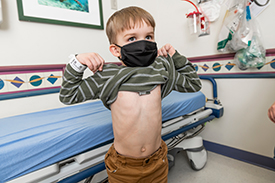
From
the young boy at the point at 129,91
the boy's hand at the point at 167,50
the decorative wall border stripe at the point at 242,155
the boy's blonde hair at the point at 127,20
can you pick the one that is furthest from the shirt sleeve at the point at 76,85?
the decorative wall border stripe at the point at 242,155

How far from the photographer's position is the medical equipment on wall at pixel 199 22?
5.95 feet

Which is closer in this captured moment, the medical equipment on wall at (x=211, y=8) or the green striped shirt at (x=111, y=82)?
the green striped shirt at (x=111, y=82)

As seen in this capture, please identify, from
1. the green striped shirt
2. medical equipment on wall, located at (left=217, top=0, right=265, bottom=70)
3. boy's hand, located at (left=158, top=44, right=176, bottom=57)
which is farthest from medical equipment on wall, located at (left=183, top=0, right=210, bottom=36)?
the green striped shirt

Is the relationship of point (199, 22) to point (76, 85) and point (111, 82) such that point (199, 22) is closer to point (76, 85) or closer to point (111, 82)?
point (111, 82)

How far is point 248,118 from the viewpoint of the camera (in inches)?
69.1

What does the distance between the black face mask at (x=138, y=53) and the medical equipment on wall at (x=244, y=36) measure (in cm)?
116

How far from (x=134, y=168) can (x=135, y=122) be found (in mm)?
215

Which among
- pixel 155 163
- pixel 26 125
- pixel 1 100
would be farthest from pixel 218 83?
pixel 1 100

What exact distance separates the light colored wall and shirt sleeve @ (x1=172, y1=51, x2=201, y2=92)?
1.13 metres

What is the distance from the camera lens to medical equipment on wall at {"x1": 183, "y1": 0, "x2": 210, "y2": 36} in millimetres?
1813

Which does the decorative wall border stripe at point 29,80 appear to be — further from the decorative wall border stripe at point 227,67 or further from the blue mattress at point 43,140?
the decorative wall border stripe at point 227,67

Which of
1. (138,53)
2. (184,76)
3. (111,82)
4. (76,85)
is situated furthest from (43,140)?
(184,76)

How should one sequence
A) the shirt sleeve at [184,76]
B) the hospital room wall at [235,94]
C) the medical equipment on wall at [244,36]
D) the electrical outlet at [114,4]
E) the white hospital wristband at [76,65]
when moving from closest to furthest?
the white hospital wristband at [76,65] < the shirt sleeve at [184,76] < the medical equipment on wall at [244,36] < the hospital room wall at [235,94] < the electrical outlet at [114,4]

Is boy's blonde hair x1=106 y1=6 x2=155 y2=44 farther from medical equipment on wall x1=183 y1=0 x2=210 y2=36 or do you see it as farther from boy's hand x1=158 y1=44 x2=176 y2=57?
medical equipment on wall x1=183 y1=0 x2=210 y2=36
